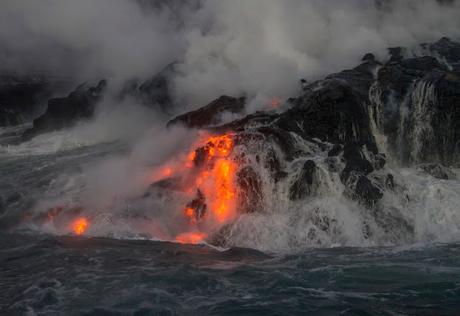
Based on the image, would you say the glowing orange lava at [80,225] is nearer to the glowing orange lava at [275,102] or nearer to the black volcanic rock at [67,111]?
the glowing orange lava at [275,102]

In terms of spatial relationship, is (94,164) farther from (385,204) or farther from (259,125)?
(385,204)

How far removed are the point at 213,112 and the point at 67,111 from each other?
51.5 ft

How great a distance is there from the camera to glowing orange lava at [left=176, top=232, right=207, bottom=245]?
14.1m

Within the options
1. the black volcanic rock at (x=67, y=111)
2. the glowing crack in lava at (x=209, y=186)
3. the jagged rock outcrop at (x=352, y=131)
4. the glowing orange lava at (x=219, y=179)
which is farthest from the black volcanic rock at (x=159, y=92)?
the glowing orange lava at (x=219, y=179)

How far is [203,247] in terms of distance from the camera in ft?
44.3

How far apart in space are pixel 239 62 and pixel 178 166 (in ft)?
18.3

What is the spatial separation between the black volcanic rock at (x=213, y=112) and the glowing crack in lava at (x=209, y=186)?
146 centimetres

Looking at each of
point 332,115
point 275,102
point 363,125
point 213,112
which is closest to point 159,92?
A: point 213,112

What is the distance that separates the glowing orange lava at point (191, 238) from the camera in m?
14.1

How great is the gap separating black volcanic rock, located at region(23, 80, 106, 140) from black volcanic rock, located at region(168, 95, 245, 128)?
45.3 ft

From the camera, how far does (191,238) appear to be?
1423 centimetres

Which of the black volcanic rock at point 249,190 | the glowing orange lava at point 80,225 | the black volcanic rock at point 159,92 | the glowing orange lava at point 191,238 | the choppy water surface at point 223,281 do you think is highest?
the black volcanic rock at point 159,92

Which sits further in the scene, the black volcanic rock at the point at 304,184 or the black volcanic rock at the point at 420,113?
the black volcanic rock at the point at 420,113

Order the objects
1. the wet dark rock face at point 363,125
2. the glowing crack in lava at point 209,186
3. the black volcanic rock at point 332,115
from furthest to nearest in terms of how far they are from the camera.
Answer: the black volcanic rock at point 332,115
the wet dark rock face at point 363,125
the glowing crack in lava at point 209,186
